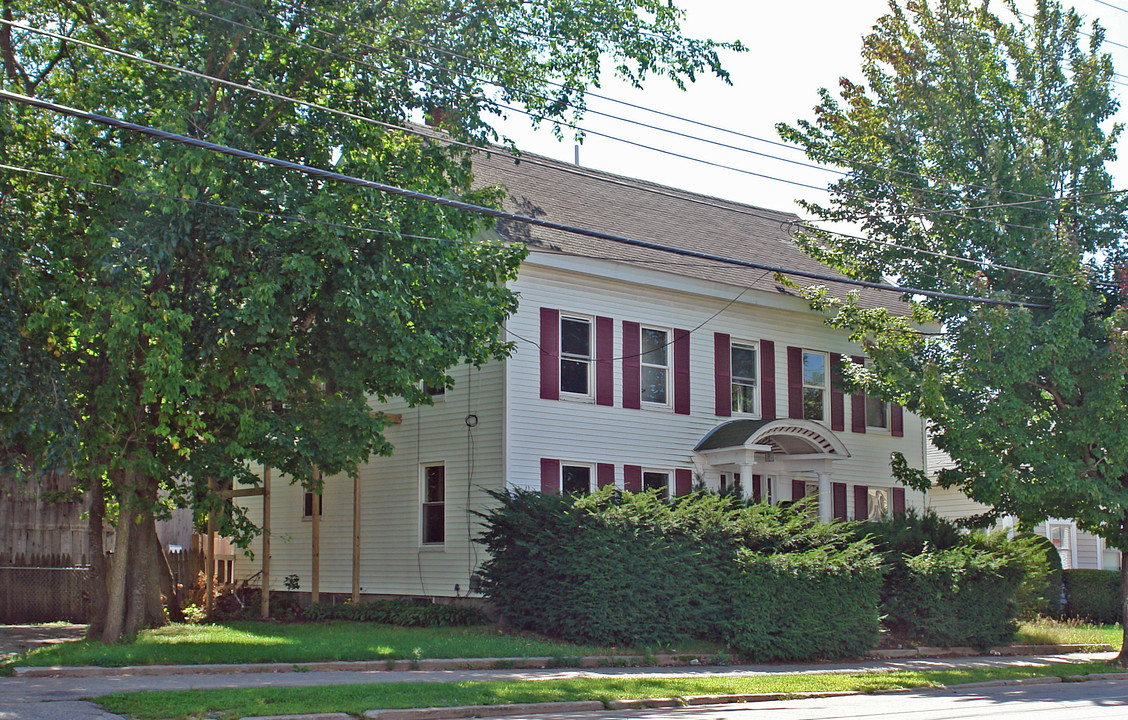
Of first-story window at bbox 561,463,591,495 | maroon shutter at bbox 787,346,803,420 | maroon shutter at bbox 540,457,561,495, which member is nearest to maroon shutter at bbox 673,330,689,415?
first-story window at bbox 561,463,591,495

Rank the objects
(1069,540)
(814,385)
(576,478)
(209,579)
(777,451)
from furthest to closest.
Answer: (1069,540) < (814,385) < (777,451) < (209,579) < (576,478)

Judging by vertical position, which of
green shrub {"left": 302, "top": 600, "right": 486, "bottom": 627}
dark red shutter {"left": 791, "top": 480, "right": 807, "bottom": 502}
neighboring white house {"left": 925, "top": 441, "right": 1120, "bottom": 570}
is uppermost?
dark red shutter {"left": 791, "top": 480, "right": 807, "bottom": 502}

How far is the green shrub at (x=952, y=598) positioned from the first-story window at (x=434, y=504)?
29.0 ft

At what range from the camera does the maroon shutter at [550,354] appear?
2195 centimetres

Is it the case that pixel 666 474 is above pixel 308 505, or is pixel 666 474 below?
above

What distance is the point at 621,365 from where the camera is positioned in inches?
914

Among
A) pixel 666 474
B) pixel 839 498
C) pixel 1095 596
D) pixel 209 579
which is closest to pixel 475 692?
pixel 666 474

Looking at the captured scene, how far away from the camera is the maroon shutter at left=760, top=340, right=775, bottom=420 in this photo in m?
25.5

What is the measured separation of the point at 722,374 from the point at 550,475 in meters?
5.39

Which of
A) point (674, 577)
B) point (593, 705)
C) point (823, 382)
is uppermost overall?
point (823, 382)

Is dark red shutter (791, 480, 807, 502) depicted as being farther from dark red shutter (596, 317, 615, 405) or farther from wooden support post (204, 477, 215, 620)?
wooden support post (204, 477, 215, 620)

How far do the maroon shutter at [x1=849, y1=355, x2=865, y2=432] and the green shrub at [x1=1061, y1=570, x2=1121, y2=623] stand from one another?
21.2 ft

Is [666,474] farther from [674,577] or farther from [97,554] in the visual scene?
[97,554]

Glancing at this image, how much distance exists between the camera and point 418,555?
22734 mm
